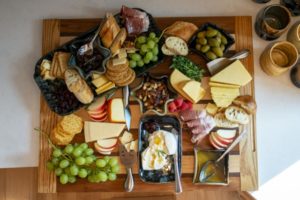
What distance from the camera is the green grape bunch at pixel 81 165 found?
46.0 inches

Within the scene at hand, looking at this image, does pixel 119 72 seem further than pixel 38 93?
No

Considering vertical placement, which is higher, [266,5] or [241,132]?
[266,5]

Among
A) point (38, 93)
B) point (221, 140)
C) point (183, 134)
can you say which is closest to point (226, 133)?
point (221, 140)

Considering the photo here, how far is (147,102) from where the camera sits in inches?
49.1

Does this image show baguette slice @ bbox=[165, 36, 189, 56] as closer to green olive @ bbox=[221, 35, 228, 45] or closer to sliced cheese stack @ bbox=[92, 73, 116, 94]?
green olive @ bbox=[221, 35, 228, 45]

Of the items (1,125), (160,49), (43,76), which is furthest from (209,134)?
(1,125)

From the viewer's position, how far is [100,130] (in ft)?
4.09

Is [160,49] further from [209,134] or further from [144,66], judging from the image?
[209,134]

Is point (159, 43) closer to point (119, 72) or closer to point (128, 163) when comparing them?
point (119, 72)

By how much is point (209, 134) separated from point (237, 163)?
16 cm

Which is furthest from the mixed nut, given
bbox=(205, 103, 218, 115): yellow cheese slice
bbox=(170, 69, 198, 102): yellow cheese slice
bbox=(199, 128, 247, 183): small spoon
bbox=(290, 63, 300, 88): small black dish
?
bbox=(290, 63, 300, 88): small black dish

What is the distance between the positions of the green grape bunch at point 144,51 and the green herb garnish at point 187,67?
0.08 meters

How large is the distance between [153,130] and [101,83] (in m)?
0.27

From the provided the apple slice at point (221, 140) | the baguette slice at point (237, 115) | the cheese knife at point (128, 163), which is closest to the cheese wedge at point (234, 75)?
the baguette slice at point (237, 115)
